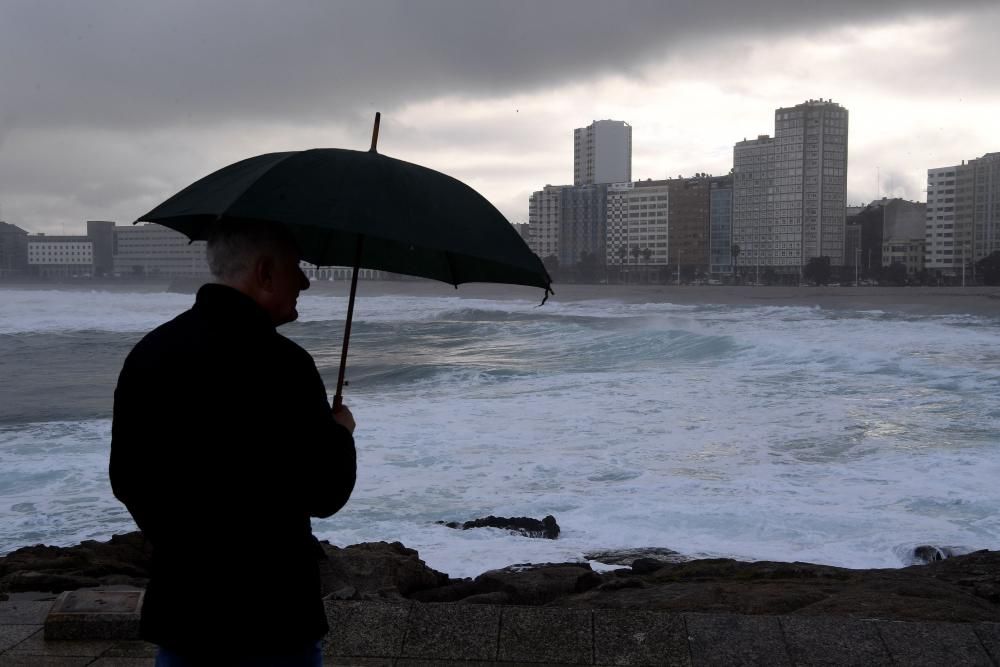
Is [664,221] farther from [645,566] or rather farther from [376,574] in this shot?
[376,574]

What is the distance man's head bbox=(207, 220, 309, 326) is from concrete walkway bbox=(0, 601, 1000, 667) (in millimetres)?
2164

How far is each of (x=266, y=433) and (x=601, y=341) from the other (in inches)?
1176

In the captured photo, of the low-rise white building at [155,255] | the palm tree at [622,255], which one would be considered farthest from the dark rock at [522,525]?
the low-rise white building at [155,255]

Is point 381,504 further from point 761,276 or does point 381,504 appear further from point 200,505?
point 761,276

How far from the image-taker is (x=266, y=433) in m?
1.65

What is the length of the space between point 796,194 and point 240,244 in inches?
5124

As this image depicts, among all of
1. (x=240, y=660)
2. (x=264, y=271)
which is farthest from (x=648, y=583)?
(x=264, y=271)

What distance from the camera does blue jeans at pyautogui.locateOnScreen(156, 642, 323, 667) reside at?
5.59 ft

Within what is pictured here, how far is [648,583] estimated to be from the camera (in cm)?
545

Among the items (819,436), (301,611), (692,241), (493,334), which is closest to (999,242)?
(692,241)

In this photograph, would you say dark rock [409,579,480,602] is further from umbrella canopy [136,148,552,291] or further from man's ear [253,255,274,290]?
man's ear [253,255,274,290]

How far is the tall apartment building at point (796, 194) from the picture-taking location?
400ft

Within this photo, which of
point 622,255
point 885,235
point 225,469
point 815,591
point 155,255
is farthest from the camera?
point 155,255

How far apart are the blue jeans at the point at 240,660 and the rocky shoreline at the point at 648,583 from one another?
258cm
